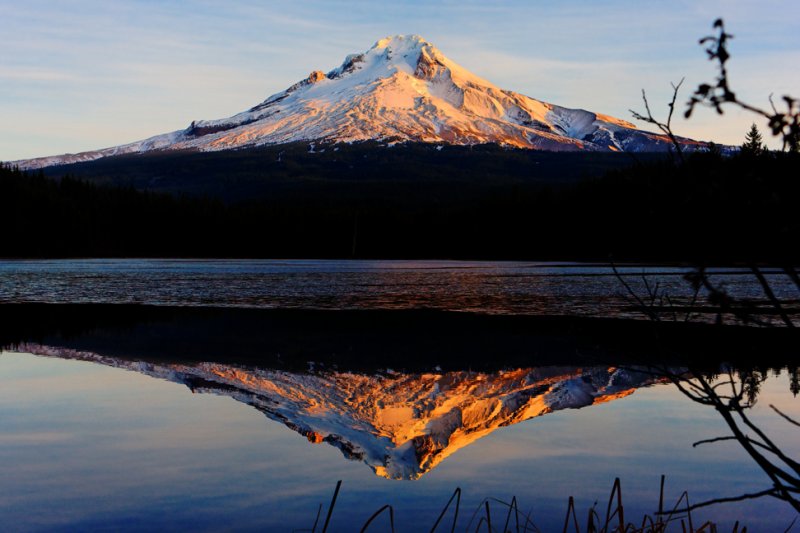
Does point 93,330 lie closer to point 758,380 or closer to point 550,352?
point 550,352

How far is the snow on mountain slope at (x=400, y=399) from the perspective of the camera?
11641 millimetres

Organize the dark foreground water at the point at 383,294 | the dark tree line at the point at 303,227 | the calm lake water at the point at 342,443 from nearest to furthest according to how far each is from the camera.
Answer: the calm lake water at the point at 342,443 < the dark foreground water at the point at 383,294 < the dark tree line at the point at 303,227

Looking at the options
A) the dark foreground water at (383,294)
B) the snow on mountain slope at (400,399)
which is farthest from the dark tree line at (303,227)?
the snow on mountain slope at (400,399)

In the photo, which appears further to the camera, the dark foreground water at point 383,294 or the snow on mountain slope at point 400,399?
the dark foreground water at point 383,294

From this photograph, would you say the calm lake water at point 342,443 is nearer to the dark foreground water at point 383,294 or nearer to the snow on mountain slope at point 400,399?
the snow on mountain slope at point 400,399

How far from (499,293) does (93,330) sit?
73.9 feet

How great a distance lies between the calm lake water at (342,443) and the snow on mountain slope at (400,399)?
0.05 m

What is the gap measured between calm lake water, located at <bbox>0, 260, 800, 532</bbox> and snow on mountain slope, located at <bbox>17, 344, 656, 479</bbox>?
2.1 inches

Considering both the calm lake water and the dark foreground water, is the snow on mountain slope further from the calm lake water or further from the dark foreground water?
the dark foreground water

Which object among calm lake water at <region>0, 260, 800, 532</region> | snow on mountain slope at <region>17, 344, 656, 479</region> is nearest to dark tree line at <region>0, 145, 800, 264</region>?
snow on mountain slope at <region>17, 344, 656, 479</region>

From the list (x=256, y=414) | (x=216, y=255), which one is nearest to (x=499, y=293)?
(x=256, y=414)

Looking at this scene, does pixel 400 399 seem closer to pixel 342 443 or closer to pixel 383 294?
pixel 342 443

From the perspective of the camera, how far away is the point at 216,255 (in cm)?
15525

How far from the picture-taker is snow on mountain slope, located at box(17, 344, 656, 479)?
11.6 metres
